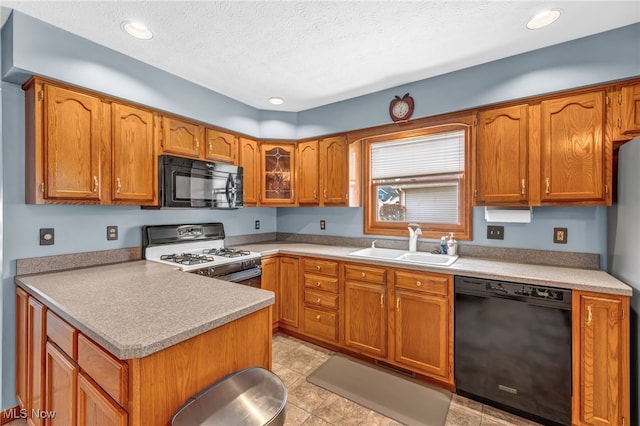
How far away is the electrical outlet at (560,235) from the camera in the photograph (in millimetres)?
2125

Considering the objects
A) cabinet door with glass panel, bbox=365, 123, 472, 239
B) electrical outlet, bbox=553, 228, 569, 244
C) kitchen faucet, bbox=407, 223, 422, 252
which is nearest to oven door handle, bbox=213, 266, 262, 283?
cabinet door with glass panel, bbox=365, 123, 472, 239

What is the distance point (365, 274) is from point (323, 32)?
6.29ft

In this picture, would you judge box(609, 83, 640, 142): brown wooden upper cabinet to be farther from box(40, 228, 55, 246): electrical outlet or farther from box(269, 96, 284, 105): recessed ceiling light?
box(40, 228, 55, 246): electrical outlet

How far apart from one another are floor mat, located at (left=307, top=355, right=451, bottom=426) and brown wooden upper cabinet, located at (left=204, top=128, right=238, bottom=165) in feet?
7.29

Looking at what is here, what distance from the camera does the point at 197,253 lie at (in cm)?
278

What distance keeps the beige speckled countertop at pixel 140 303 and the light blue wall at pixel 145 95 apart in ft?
1.24

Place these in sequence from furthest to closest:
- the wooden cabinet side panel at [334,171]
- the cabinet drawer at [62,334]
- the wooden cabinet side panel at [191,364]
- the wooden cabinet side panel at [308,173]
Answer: the wooden cabinet side panel at [308,173] < the wooden cabinet side panel at [334,171] < the cabinet drawer at [62,334] < the wooden cabinet side panel at [191,364]

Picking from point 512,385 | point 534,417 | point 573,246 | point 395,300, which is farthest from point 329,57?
point 534,417

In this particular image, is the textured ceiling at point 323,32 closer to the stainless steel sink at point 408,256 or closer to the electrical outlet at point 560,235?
the electrical outlet at point 560,235

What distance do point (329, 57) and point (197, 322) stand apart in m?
2.08

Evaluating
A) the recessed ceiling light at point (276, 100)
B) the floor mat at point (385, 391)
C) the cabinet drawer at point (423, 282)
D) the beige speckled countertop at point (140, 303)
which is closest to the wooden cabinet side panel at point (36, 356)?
the beige speckled countertop at point (140, 303)

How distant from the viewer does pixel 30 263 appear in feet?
6.24

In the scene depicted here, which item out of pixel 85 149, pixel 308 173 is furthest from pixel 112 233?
pixel 308 173

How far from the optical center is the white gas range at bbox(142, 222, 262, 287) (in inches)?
91.3
